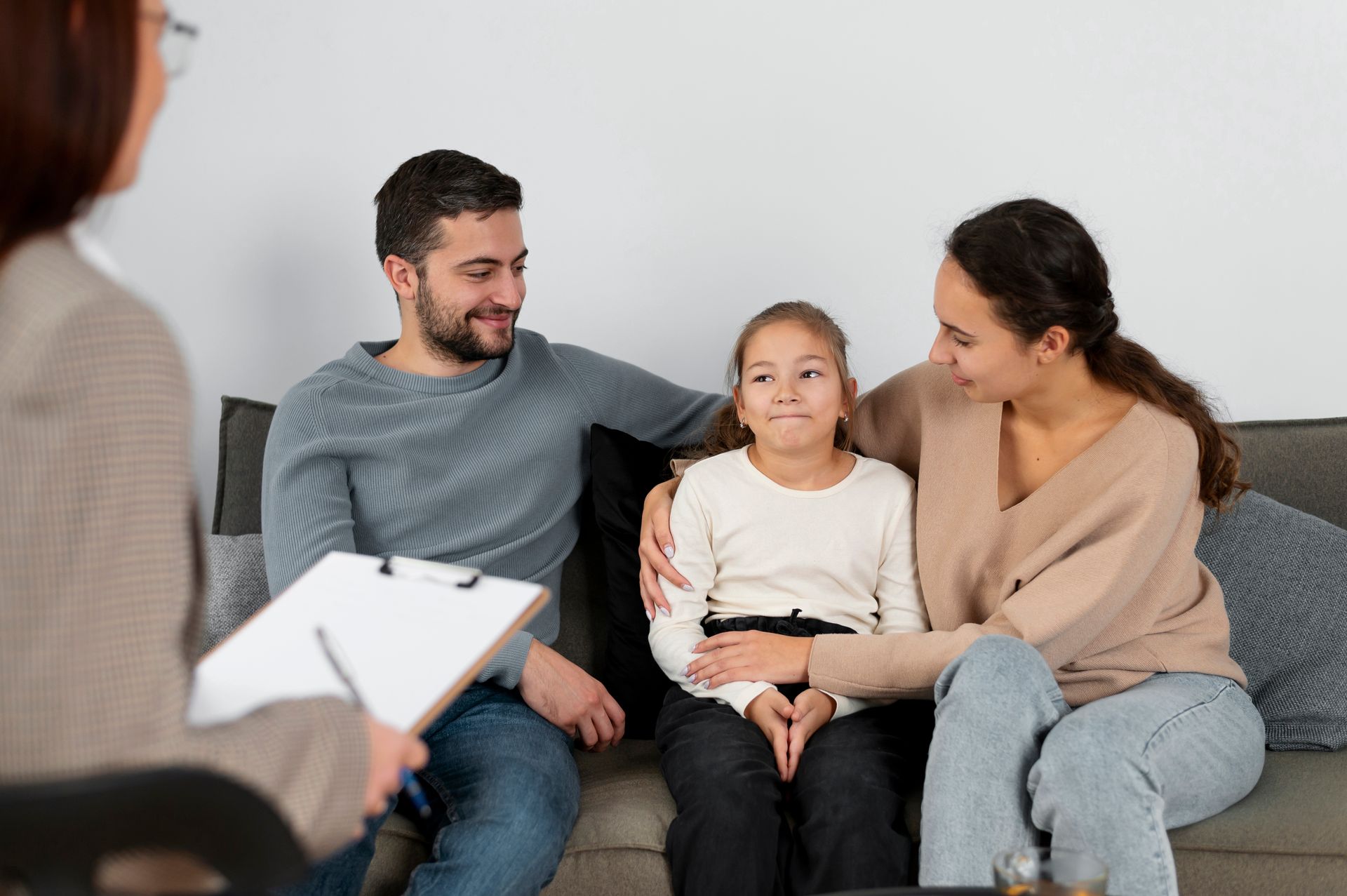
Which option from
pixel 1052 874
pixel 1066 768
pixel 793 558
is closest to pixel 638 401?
pixel 793 558

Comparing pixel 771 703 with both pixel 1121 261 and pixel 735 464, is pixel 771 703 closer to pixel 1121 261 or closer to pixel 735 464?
pixel 735 464

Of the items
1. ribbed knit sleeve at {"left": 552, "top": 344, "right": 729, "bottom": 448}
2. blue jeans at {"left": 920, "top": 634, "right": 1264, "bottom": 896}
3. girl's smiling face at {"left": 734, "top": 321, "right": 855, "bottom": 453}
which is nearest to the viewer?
blue jeans at {"left": 920, "top": 634, "right": 1264, "bottom": 896}

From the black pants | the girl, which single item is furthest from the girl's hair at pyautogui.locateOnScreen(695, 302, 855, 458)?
the black pants

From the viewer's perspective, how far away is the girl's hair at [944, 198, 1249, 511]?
169cm

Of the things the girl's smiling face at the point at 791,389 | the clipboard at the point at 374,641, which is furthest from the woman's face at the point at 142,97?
the girl's smiling face at the point at 791,389

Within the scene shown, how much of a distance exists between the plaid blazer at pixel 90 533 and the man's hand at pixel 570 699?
1.03m

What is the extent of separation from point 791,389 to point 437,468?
651 mm

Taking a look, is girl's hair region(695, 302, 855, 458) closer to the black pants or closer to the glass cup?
the black pants

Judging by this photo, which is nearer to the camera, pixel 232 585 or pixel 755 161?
pixel 232 585

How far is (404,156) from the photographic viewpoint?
8.53ft

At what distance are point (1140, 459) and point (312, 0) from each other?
2.05m

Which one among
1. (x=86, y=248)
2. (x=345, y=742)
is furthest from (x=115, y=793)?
(x=86, y=248)

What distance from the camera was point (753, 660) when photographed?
5.91ft

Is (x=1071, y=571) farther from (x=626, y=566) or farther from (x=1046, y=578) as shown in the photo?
(x=626, y=566)
